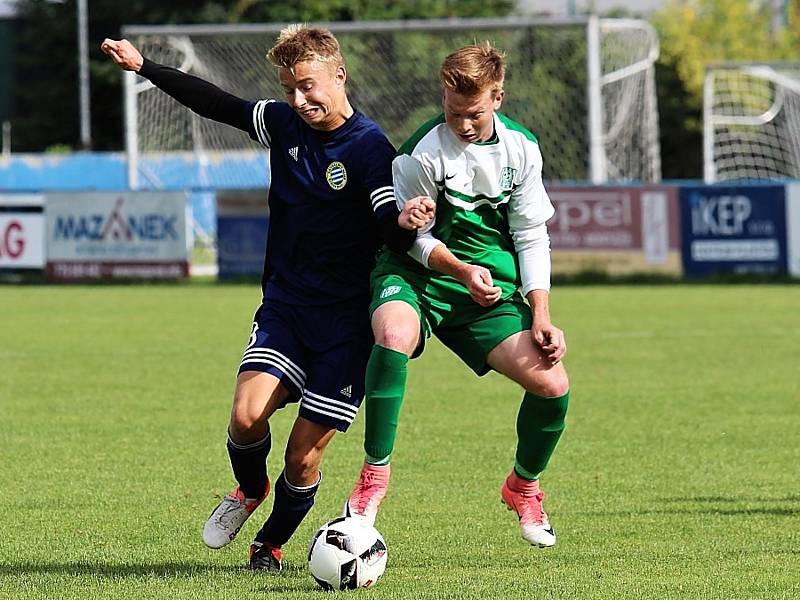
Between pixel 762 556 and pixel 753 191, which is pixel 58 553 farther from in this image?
pixel 753 191

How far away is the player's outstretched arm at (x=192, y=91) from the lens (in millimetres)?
6242

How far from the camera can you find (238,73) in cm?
2844

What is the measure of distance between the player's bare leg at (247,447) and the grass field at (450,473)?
19 cm

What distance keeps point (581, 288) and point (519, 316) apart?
17.4 metres

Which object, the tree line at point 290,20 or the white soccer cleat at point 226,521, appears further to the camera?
the tree line at point 290,20

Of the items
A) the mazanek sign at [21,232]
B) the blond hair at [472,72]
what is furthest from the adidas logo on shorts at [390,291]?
the mazanek sign at [21,232]

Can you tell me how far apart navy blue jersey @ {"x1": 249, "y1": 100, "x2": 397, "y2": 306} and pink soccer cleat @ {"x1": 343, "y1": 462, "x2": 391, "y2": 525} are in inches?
28.0

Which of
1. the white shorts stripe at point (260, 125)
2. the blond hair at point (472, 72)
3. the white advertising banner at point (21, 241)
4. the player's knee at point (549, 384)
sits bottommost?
the player's knee at point (549, 384)

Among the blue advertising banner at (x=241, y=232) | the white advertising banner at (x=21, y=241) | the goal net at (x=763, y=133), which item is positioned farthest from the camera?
the goal net at (x=763, y=133)

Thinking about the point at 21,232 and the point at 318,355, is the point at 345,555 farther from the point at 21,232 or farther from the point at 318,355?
the point at 21,232

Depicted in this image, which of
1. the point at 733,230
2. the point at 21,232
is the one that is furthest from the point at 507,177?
the point at 21,232

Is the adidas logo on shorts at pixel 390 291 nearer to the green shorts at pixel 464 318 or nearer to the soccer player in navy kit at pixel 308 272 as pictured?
the green shorts at pixel 464 318

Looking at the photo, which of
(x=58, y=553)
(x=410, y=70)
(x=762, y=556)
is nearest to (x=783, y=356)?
(x=762, y=556)

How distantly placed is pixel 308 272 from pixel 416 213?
644 mm
